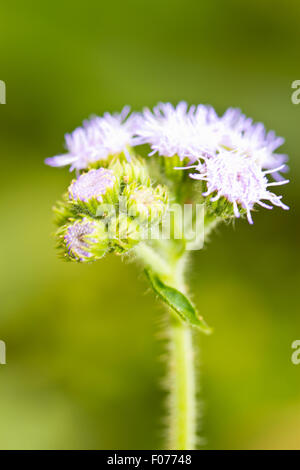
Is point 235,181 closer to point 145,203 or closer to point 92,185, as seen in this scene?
point 145,203

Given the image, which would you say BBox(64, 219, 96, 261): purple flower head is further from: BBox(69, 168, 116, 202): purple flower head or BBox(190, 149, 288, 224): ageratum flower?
BBox(190, 149, 288, 224): ageratum flower

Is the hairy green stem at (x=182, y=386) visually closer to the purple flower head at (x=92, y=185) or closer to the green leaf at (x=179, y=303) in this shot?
the green leaf at (x=179, y=303)

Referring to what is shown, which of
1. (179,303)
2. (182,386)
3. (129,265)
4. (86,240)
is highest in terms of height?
(129,265)

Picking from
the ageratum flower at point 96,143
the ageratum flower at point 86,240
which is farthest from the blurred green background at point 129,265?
the ageratum flower at point 86,240

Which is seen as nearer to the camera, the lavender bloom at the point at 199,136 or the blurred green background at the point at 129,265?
the lavender bloom at the point at 199,136

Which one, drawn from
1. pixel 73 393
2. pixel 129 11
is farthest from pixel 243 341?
pixel 129 11

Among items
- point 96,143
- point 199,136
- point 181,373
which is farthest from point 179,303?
point 96,143

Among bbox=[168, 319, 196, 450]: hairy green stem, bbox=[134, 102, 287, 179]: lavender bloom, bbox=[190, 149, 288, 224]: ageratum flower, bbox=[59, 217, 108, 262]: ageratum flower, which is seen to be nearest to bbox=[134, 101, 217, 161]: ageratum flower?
bbox=[134, 102, 287, 179]: lavender bloom
